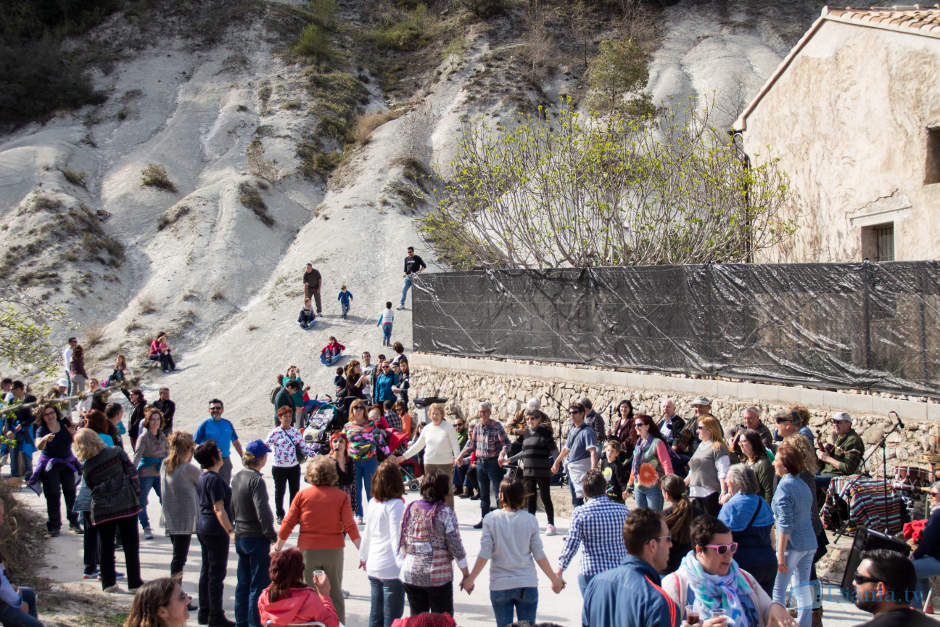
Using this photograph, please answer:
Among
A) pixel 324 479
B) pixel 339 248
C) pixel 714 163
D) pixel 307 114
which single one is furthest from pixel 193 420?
pixel 307 114

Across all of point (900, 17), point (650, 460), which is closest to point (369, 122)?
point (900, 17)

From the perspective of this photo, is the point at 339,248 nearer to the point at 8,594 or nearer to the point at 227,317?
the point at 227,317

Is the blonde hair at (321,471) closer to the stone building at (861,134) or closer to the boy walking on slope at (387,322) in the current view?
the stone building at (861,134)

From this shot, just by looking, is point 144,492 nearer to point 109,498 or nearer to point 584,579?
point 109,498

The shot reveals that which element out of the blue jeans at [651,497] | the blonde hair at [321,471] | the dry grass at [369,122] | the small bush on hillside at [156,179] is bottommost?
the blue jeans at [651,497]

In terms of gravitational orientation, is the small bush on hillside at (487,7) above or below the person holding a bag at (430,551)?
above

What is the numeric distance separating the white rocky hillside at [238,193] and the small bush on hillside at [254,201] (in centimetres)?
9

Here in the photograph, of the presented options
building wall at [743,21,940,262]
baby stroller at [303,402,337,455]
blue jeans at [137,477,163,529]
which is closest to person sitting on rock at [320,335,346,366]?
baby stroller at [303,402,337,455]

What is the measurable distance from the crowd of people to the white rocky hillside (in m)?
12.5

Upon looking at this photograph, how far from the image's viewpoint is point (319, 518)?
6.64 meters

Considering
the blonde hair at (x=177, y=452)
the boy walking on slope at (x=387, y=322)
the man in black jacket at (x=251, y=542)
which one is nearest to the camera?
the man in black jacket at (x=251, y=542)

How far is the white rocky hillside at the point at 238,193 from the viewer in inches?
1175

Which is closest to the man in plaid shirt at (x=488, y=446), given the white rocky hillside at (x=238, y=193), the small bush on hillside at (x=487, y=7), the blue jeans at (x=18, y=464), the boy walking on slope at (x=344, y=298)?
the blue jeans at (x=18, y=464)

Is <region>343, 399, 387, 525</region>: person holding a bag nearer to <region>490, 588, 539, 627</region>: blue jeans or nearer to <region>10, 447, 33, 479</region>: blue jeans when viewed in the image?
<region>490, 588, 539, 627</region>: blue jeans
